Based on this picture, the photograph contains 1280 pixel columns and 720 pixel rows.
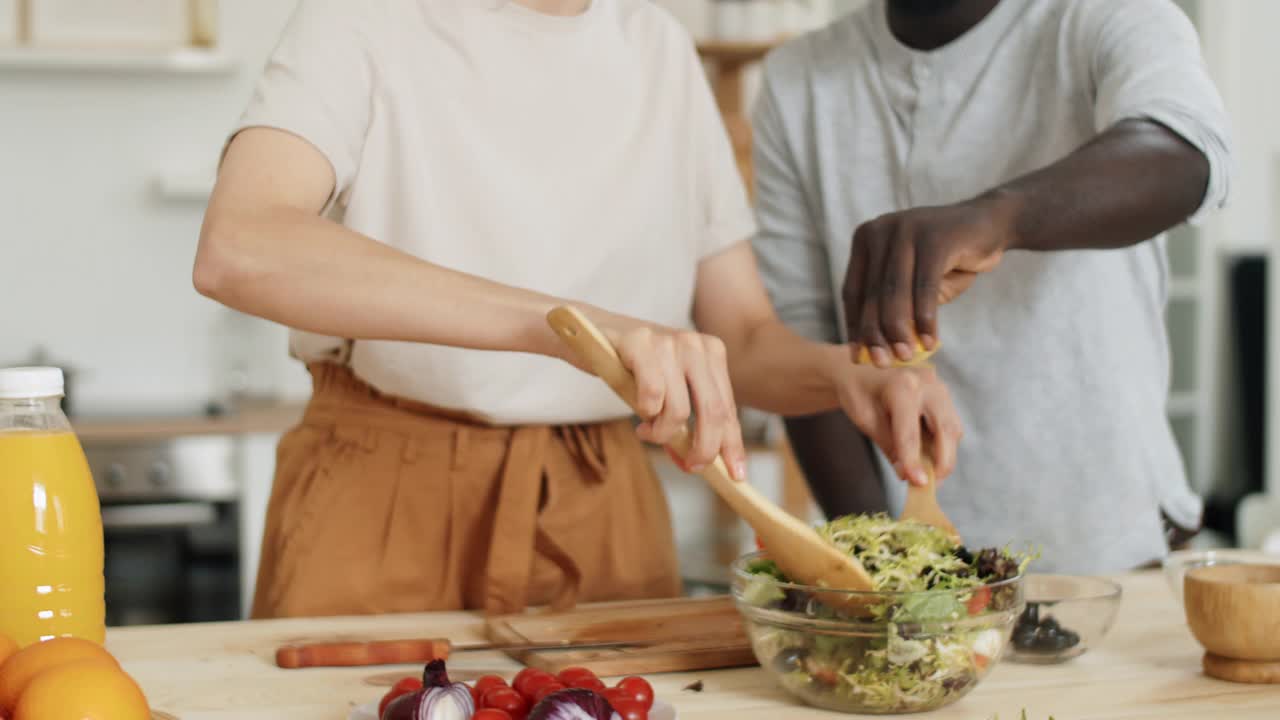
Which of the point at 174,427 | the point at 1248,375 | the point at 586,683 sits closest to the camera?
the point at 586,683

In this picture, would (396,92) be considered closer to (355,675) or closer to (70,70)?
(355,675)

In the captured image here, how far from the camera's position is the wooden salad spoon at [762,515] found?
0.92 meters

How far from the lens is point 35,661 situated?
801 mm

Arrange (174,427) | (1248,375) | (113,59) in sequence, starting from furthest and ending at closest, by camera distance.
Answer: (1248,375), (113,59), (174,427)

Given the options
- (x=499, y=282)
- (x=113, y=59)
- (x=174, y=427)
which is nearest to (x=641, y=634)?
(x=499, y=282)

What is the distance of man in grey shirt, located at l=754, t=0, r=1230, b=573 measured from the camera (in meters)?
1.50

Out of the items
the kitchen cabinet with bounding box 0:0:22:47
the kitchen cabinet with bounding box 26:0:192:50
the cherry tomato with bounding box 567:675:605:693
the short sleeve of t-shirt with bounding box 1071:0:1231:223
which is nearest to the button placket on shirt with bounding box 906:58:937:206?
the short sleeve of t-shirt with bounding box 1071:0:1231:223

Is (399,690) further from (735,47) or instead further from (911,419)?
(735,47)

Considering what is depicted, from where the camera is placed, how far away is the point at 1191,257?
13.6 ft

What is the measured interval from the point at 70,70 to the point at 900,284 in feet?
10.1

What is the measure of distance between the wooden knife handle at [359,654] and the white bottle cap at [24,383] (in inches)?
11.1

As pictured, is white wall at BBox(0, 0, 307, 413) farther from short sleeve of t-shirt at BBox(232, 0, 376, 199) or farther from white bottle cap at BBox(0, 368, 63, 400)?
white bottle cap at BBox(0, 368, 63, 400)

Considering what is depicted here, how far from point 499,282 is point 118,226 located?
2.71 meters

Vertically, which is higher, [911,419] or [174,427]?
[911,419]
